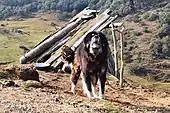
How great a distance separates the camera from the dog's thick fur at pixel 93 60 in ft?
37.3

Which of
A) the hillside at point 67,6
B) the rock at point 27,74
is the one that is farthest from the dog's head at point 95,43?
the hillside at point 67,6

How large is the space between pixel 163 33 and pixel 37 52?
4036 cm

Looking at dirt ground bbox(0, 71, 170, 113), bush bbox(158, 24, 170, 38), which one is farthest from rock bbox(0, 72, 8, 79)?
bush bbox(158, 24, 170, 38)

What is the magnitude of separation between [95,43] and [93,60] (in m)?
0.54

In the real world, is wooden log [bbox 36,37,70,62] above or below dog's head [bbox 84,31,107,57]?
below

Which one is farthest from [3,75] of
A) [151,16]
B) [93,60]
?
[151,16]

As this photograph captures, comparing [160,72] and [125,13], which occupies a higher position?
[125,13]

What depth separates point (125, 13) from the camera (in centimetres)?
7688

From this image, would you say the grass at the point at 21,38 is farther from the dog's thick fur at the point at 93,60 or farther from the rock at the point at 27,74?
the dog's thick fur at the point at 93,60

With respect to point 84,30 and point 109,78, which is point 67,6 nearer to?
point 84,30

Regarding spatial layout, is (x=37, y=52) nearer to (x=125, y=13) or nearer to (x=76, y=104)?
(x=76, y=104)

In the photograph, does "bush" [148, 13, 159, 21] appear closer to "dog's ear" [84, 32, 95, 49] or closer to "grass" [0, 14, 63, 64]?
"grass" [0, 14, 63, 64]

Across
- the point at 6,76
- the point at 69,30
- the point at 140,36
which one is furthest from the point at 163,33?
the point at 6,76

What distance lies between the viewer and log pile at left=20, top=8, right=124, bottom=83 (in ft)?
63.4
